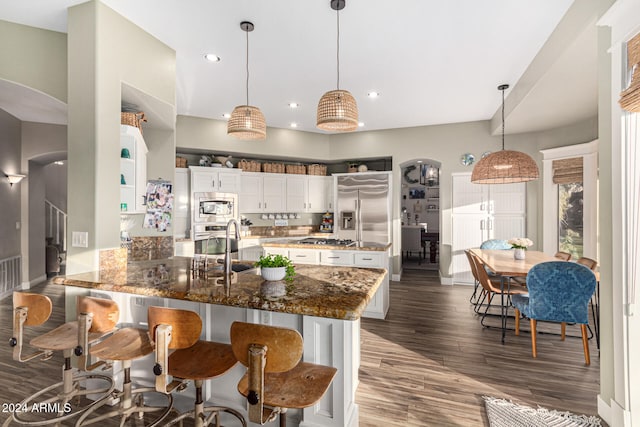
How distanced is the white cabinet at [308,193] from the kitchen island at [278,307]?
4477 mm

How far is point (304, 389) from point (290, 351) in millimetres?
273

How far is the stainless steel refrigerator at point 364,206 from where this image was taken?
632cm

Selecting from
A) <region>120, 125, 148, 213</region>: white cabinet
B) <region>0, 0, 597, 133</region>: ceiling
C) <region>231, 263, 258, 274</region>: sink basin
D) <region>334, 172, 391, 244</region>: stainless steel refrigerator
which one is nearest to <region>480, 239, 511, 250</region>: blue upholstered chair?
<region>334, 172, 391, 244</region>: stainless steel refrigerator

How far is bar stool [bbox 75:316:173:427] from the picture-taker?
5.71 ft

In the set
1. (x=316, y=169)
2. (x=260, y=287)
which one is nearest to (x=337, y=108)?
(x=260, y=287)

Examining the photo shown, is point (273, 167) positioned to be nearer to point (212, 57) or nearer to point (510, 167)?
point (212, 57)

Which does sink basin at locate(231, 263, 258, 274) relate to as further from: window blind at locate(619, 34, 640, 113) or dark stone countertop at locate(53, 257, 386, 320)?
window blind at locate(619, 34, 640, 113)

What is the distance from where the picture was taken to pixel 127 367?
1853mm

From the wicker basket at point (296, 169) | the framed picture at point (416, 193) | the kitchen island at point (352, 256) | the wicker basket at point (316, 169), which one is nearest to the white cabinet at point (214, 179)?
the wicker basket at point (296, 169)

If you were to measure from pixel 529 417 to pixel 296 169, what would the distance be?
5606mm

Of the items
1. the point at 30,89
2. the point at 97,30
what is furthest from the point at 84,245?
the point at 97,30

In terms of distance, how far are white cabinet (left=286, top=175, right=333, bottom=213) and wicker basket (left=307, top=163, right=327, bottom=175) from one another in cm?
11

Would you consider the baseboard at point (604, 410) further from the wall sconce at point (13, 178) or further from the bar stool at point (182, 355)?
the wall sconce at point (13, 178)

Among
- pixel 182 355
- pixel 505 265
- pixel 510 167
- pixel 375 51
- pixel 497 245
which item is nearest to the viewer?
pixel 182 355
